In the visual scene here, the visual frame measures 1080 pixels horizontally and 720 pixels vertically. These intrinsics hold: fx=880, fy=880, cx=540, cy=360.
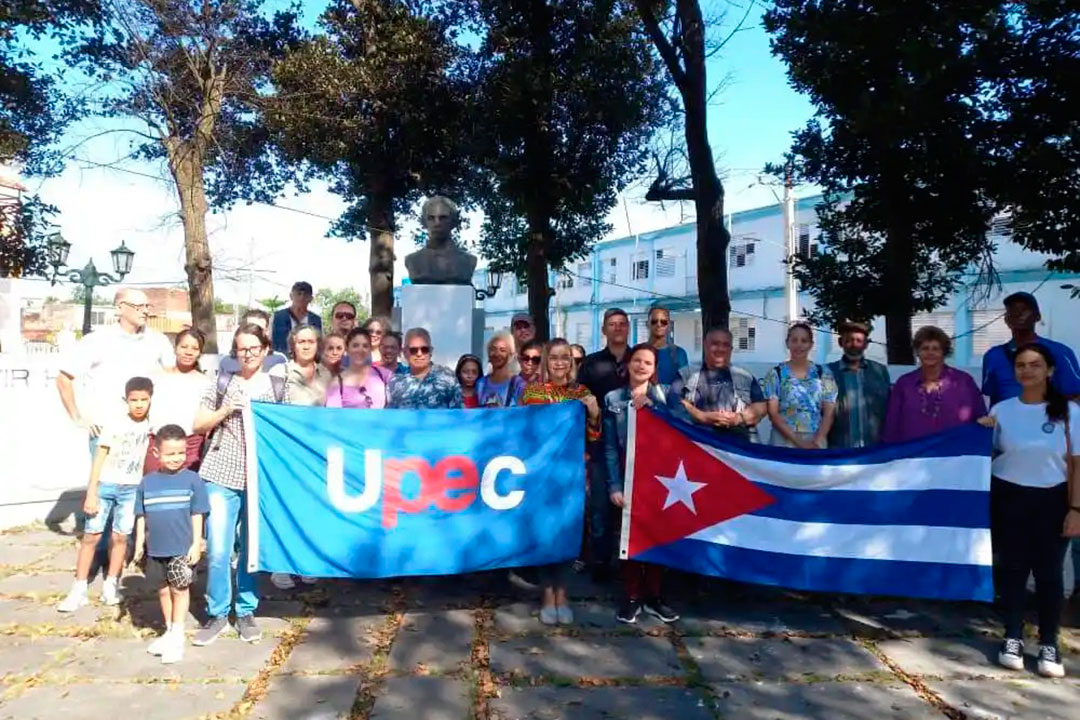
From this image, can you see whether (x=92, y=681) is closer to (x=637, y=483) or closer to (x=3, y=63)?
(x=637, y=483)

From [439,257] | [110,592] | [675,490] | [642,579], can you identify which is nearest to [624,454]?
[675,490]

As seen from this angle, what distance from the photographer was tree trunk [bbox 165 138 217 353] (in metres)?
15.5

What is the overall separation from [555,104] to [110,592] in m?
10.0

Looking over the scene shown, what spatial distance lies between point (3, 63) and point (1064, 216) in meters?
14.6

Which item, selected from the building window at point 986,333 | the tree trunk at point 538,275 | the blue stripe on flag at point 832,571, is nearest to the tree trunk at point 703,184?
the tree trunk at point 538,275

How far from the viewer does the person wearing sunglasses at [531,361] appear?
19.3 ft

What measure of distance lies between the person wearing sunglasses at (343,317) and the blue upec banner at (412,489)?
2167mm

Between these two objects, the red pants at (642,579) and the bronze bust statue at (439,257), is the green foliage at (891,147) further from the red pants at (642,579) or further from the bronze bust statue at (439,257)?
the red pants at (642,579)

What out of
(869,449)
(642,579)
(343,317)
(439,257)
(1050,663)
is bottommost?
(1050,663)

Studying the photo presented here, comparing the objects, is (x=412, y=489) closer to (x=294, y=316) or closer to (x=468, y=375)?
(x=468, y=375)

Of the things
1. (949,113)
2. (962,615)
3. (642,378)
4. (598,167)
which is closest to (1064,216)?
(949,113)

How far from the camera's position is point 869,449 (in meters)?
5.00

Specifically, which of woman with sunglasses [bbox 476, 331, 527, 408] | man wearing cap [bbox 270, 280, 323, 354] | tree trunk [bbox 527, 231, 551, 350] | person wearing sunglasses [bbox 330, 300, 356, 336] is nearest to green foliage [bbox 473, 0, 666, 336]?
tree trunk [bbox 527, 231, 551, 350]

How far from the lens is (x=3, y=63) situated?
13656mm
